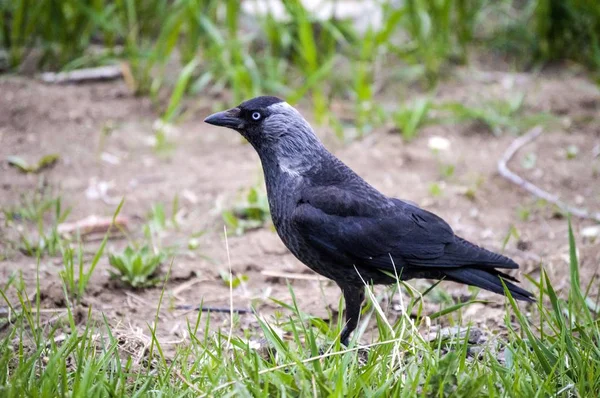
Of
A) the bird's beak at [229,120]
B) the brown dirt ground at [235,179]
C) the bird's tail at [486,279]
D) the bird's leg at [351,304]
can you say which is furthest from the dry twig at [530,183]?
the bird's beak at [229,120]

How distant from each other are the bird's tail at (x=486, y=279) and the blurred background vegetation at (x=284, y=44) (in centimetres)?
256

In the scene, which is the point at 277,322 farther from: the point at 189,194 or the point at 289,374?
the point at 189,194

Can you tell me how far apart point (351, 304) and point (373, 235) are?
349mm

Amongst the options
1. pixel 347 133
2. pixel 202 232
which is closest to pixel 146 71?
pixel 347 133

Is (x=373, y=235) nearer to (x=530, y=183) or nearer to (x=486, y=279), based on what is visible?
(x=486, y=279)

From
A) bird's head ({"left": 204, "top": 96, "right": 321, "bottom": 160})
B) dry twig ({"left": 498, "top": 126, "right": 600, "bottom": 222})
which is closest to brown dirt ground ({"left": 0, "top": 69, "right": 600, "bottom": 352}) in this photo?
dry twig ({"left": 498, "top": 126, "right": 600, "bottom": 222})

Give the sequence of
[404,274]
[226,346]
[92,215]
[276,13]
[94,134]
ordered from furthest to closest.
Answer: [276,13], [94,134], [92,215], [404,274], [226,346]

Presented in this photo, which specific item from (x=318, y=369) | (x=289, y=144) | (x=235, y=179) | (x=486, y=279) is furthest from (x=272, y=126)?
(x=235, y=179)

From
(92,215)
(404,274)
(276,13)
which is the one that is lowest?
(92,215)

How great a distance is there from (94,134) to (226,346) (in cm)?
323

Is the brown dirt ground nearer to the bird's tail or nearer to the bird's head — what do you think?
the bird's tail

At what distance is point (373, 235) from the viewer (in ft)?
11.5

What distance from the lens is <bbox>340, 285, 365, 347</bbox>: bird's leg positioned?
140 inches

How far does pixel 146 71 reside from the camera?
252 inches
